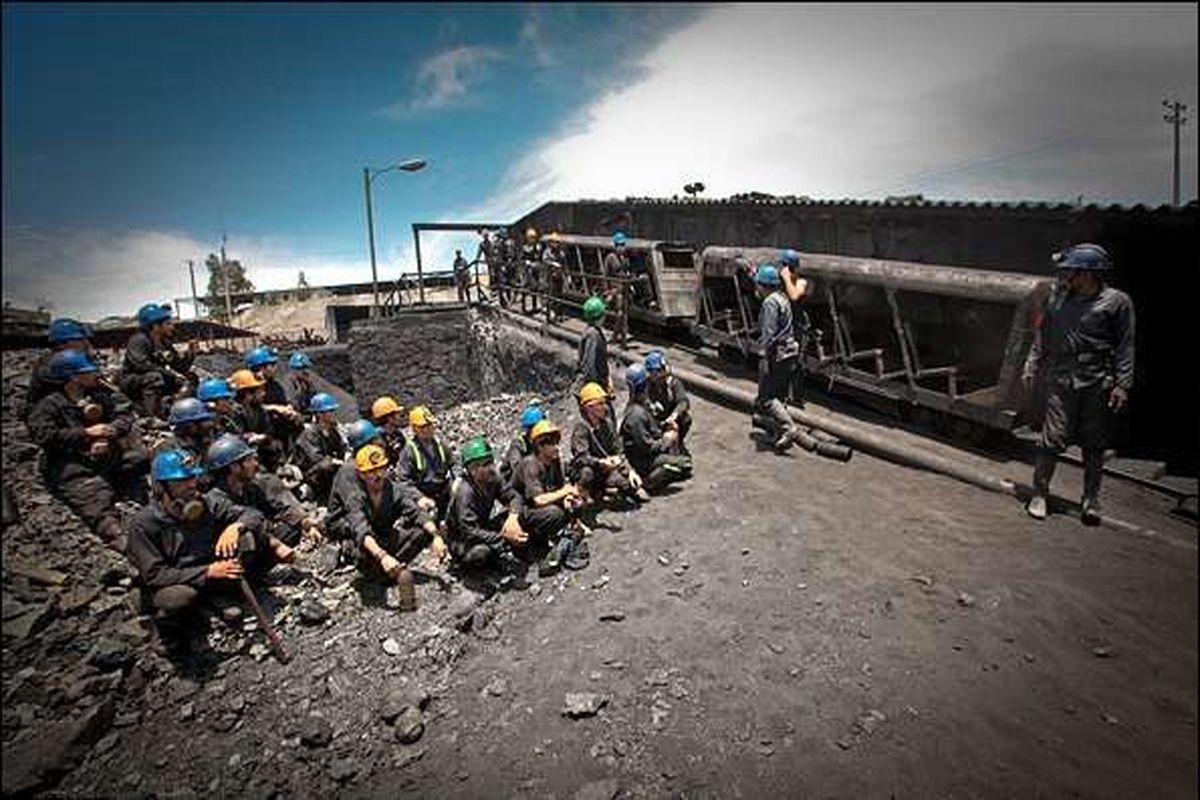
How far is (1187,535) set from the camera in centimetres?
438

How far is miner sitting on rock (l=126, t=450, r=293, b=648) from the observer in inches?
180

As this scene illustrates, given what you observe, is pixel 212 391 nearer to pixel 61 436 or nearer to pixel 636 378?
pixel 61 436

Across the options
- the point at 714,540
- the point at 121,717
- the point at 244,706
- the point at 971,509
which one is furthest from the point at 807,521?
the point at 121,717

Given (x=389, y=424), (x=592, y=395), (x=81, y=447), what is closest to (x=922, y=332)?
(x=592, y=395)

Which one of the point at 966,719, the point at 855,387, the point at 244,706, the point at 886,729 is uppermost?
the point at 855,387

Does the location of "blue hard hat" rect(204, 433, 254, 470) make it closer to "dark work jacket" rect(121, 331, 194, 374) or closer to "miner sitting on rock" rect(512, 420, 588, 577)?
"miner sitting on rock" rect(512, 420, 588, 577)

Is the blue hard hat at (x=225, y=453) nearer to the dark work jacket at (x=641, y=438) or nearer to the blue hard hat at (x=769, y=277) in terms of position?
the dark work jacket at (x=641, y=438)

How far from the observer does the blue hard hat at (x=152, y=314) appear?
765cm

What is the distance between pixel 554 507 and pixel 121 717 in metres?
3.36

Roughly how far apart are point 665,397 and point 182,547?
4.83 m

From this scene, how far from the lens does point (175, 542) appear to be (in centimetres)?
480

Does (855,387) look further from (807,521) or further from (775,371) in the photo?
(807,521)

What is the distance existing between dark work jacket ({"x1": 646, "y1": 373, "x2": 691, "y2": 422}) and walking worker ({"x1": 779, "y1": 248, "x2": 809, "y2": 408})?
1677mm

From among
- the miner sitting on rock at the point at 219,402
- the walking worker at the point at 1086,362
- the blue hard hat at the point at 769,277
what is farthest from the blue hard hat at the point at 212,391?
the walking worker at the point at 1086,362
